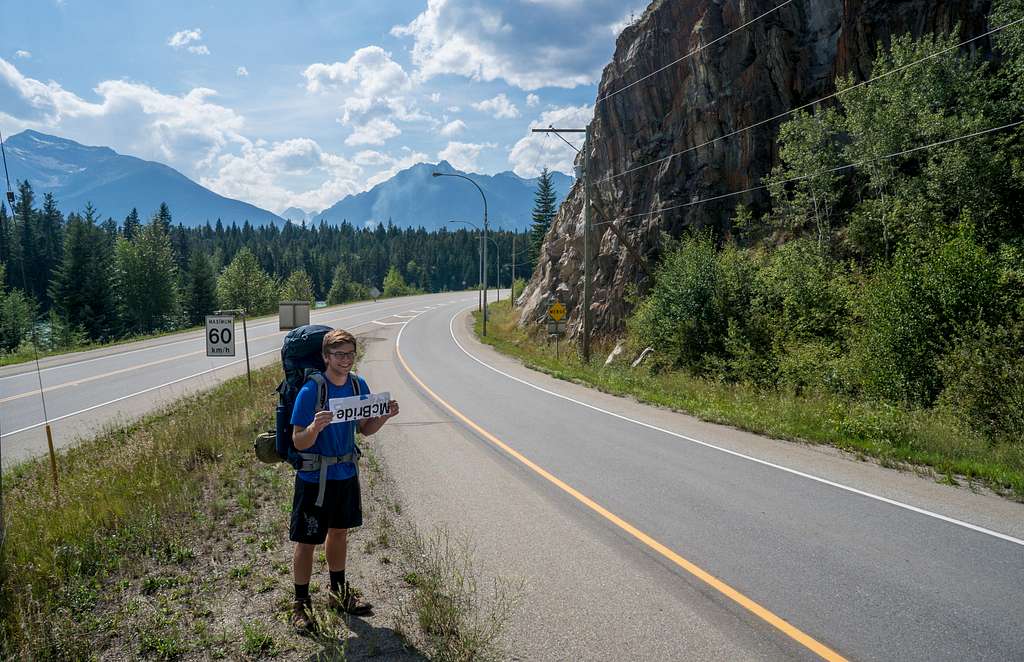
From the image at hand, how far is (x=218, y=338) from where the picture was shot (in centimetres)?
1437

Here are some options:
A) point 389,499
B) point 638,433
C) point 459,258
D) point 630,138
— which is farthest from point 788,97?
point 459,258

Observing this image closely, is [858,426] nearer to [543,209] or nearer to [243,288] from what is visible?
[543,209]

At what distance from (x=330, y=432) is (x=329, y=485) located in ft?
1.25

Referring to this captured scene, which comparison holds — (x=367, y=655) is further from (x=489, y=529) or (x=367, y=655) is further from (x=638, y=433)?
(x=638, y=433)

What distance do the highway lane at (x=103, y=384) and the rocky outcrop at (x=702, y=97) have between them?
1823 centimetres

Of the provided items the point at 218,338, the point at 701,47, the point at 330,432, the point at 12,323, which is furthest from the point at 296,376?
the point at 12,323

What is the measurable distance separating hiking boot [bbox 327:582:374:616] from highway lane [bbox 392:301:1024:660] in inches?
59.9

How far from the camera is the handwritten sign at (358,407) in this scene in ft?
12.0

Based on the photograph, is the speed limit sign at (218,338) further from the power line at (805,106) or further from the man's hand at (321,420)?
the power line at (805,106)

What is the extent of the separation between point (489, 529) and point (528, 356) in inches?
838

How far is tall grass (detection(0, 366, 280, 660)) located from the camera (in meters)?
3.66

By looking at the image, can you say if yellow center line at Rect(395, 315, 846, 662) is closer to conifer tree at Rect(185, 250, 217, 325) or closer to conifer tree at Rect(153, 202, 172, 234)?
conifer tree at Rect(185, 250, 217, 325)

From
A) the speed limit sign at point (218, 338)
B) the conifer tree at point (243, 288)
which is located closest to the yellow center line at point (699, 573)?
the speed limit sign at point (218, 338)

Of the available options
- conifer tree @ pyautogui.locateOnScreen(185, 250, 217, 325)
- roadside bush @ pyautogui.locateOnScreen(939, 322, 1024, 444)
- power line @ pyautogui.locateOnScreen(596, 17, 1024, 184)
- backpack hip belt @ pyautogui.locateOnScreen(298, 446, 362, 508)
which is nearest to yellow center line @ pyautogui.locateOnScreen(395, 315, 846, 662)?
backpack hip belt @ pyautogui.locateOnScreen(298, 446, 362, 508)
